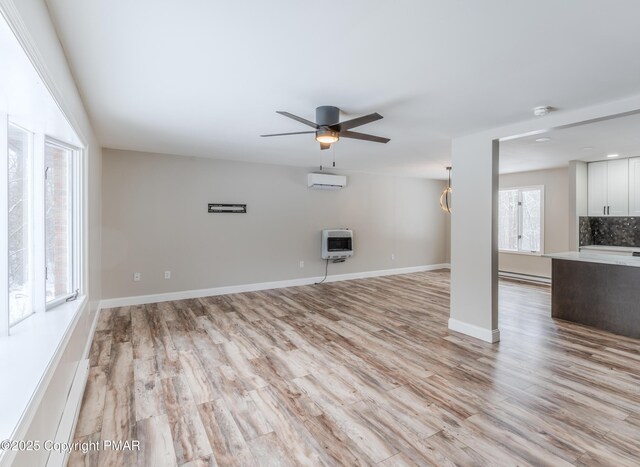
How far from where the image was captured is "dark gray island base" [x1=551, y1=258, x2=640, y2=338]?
146 inches

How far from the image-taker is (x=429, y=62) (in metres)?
2.09

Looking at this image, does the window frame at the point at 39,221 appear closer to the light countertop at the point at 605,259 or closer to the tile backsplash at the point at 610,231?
the light countertop at the point at 605,259

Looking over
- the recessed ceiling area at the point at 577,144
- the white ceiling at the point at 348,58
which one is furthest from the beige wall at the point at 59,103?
the recessed ceiling area at the point at 577,144

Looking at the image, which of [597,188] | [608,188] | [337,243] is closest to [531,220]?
[597,188]

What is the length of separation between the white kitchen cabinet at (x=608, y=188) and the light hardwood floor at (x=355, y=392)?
2.65 m

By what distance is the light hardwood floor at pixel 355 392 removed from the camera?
1.89 meters

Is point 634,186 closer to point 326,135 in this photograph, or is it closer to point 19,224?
point 326,135

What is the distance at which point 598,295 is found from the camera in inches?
156

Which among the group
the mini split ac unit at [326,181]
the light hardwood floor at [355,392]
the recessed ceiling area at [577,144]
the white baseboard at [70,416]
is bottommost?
the light hardwood floor at [355,392]

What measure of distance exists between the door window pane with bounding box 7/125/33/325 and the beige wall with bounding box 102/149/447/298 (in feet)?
8.80

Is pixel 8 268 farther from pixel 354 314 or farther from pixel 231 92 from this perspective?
pixel 354 314

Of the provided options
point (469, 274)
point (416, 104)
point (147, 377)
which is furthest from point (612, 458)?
point (147, 377)

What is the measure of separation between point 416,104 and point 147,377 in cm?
335

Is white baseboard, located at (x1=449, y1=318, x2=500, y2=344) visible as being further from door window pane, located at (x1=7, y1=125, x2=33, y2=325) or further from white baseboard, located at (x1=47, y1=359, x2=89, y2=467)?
door window pane, located at (x1=7, y1=125, x2=33, y2=325)
